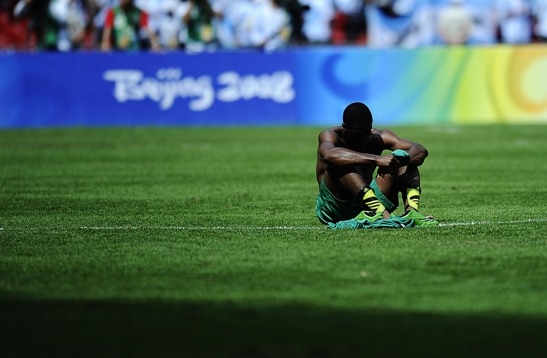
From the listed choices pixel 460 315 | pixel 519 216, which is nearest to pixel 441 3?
pixel 519 216

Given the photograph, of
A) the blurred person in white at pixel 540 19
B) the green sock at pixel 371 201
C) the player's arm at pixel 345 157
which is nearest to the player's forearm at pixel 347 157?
the player's arm at pixel 345 157

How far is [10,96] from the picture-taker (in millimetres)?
25859

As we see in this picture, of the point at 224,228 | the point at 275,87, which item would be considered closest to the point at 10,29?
the point at 275,87

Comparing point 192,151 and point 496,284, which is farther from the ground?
point 496,284

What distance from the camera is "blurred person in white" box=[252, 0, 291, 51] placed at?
27.9 m

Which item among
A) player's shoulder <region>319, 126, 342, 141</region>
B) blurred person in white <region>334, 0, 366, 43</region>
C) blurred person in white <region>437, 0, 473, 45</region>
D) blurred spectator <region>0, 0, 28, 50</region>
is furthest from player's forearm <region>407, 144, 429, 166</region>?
blurred person in white <region>437, 0, 473, 45</region>

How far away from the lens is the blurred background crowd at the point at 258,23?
2697 centimetres

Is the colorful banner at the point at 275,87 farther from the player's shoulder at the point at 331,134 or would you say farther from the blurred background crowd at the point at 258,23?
the player's shoulder at the point at 331,134

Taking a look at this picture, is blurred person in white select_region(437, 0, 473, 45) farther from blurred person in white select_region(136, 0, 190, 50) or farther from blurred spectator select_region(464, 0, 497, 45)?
blurred person in white select_region(136, 0, 190, 50)

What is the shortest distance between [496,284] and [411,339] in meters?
1.57

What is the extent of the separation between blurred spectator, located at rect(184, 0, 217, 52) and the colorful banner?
1.47 metres

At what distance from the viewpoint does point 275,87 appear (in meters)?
27.0

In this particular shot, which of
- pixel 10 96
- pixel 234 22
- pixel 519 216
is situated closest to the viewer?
pixel 519 216

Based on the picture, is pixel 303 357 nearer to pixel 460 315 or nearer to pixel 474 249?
pixel 460 315
